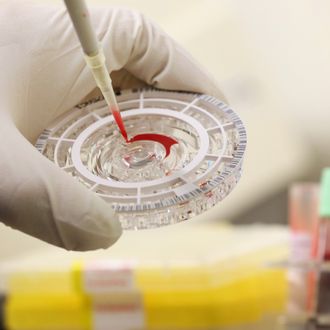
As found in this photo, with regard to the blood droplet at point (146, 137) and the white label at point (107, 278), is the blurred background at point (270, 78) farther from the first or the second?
the blood droplet at point (146, 137)

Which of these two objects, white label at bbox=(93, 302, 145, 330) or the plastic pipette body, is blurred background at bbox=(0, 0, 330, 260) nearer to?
white label at bbox=(93, 302, 145, 330)

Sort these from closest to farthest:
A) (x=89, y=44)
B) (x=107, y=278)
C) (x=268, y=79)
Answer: (x=89, y=44), (x=107, y=278), (x=268, y=79)

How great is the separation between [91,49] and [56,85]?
14 cm

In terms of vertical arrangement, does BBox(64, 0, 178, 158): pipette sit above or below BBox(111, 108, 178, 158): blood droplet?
above

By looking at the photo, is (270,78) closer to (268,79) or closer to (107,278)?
(268,79)

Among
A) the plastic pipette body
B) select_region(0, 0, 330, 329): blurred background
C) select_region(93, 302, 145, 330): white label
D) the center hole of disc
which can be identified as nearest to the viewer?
the plastic pipette body

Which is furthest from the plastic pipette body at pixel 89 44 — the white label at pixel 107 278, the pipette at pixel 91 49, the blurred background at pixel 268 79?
the blurred background at pixel 268 79

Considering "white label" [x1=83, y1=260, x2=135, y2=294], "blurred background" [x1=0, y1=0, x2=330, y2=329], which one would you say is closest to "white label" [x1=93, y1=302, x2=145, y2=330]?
"white label" [x1=83, y1=260, x2=135, y2=294]

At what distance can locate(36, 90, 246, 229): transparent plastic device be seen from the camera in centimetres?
53

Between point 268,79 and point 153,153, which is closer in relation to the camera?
point 153,153

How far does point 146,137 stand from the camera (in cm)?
62

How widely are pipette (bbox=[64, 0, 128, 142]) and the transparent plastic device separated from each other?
0.02m

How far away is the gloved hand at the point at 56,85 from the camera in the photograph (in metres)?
0.53

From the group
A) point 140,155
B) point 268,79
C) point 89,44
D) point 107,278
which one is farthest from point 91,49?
point 268,79
